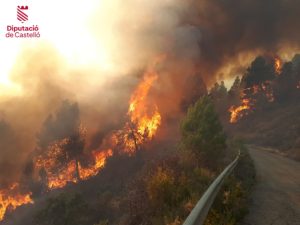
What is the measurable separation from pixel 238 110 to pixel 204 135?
69.9 meters

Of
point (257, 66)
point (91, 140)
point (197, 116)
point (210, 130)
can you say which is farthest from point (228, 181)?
point (257, 66)

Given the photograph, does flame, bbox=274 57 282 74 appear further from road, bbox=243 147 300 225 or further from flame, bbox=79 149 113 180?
road, bbox=243 147 300 225

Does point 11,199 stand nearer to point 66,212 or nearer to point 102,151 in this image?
point 102,151

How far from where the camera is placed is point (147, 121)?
66.6m

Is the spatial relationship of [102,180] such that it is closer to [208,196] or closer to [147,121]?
[147,121]

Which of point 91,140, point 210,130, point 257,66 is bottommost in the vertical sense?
point 210,130

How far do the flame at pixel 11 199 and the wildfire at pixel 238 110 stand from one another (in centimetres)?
4998

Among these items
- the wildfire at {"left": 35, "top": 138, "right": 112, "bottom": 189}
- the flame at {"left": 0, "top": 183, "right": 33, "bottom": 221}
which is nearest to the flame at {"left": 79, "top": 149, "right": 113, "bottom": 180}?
the wildfire at {"left": 35, "top": 138, "right": 112, "bottom": 189}

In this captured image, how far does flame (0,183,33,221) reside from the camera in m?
80.1

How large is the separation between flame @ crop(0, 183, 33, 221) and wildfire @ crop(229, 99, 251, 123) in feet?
164

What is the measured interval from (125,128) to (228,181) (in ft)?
199

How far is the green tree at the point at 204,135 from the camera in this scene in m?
16.1

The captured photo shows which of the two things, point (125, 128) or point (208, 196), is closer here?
point (208, 196)

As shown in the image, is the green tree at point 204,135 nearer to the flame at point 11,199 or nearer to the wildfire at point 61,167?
the wildfire at point 61,167
